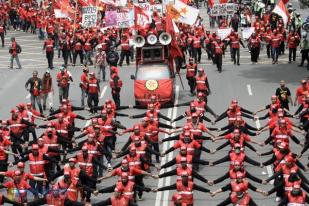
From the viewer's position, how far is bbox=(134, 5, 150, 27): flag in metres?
40.8

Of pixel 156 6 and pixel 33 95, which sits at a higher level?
pixel 156 6

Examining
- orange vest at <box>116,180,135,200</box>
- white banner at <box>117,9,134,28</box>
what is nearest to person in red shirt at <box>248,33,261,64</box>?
white banner at <box>117,9,134,28</box>

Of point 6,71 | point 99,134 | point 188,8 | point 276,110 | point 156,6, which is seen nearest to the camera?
point 99,134

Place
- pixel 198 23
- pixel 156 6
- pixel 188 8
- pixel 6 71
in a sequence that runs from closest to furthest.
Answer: pixel 188 8 → pixel 6 71 → pixel 156 6 → pixel 198 23

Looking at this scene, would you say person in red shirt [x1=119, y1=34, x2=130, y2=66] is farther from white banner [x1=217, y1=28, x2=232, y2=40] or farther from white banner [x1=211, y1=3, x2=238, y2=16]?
white banner [x1=211, y1=3, x2=238, y2=16]

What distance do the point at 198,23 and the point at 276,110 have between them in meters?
24.8

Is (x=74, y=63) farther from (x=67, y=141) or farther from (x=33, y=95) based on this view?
(x=67, y=141)

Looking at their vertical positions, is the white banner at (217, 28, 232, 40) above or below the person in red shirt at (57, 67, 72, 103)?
above

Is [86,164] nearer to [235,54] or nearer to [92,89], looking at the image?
[92,89]

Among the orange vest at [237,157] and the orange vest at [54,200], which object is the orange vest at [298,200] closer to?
the orange vest at [237,157]

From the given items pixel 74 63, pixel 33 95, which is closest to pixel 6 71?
pixel 74 63

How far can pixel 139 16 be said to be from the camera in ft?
134

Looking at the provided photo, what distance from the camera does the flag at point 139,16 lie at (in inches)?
1606

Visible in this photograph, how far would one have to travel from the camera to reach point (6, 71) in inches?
1741
